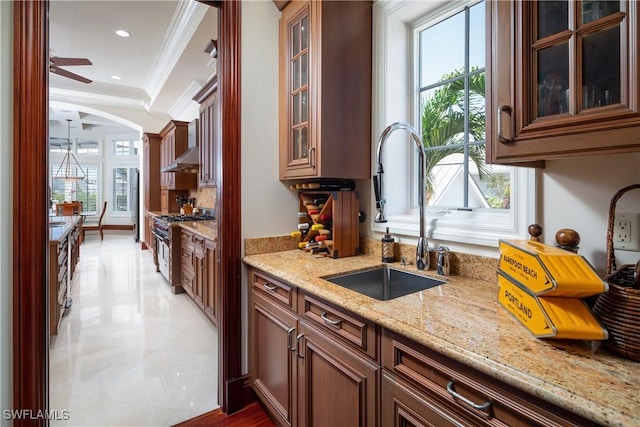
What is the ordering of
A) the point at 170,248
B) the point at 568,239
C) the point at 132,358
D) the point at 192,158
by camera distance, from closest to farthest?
the point at 568,239 → the point at 132,358 → the point at 170,248 → the point at 192,158

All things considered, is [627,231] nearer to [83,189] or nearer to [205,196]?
[205,196]

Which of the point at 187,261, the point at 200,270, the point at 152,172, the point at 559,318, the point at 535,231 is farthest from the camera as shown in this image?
the point at 152,172

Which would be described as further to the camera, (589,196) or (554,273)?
(589,196)

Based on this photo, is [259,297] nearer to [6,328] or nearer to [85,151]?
[6,328]

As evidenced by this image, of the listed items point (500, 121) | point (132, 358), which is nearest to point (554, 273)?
point (500, 121)

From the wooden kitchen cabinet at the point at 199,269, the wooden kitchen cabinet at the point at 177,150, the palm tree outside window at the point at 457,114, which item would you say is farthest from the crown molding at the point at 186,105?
the palm tree outside window at the point at 457,114

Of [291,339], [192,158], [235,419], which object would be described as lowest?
[235,419]

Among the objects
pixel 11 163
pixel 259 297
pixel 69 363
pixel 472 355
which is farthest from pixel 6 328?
pixel 472 355

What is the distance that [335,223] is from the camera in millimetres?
1807

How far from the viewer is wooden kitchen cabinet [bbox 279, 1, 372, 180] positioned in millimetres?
1704

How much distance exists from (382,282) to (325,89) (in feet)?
3.63

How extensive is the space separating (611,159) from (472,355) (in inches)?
33.2

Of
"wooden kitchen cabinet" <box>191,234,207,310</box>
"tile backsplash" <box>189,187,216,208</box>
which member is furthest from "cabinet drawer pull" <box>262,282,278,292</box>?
"tile backsplash" <box>189,187,216,208</box>

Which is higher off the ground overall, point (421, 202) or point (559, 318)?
point (421, 202)
